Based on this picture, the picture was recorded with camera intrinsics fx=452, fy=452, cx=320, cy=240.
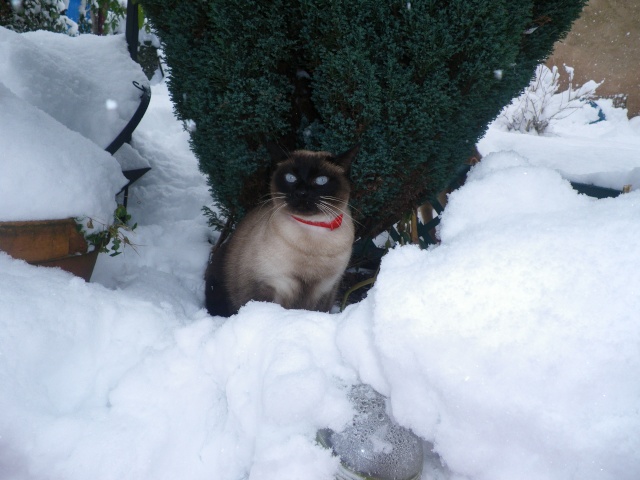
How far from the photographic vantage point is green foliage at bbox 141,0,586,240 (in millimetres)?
2057

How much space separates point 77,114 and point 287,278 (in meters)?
1.63

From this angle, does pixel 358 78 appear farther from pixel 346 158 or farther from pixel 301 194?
pixel 301 194

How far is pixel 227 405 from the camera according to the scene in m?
1.42

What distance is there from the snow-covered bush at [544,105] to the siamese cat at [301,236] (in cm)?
288

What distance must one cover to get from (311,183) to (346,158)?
0.68 ft

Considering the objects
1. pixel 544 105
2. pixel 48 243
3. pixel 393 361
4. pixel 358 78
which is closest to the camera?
pixel 393 361

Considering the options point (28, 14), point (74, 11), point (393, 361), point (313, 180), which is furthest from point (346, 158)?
point (74, 11)

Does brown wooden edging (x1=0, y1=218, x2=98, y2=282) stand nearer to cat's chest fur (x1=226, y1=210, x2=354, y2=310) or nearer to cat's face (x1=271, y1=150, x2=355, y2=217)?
cat's chest fur (x1=226, y1=210, x2=354, y2=310)

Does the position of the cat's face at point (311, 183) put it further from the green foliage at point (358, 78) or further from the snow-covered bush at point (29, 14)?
the snow-covered bush at point (29, 14)

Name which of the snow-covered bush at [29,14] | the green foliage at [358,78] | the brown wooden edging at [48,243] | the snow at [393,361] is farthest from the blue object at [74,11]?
the brown wooden edging at [48,243]

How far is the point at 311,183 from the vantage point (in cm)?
220

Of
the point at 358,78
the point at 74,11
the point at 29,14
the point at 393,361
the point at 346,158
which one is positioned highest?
the point at 358,78

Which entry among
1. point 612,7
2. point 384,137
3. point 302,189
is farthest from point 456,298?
point 612,7

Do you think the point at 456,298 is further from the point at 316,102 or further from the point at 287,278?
the point at 316,102
